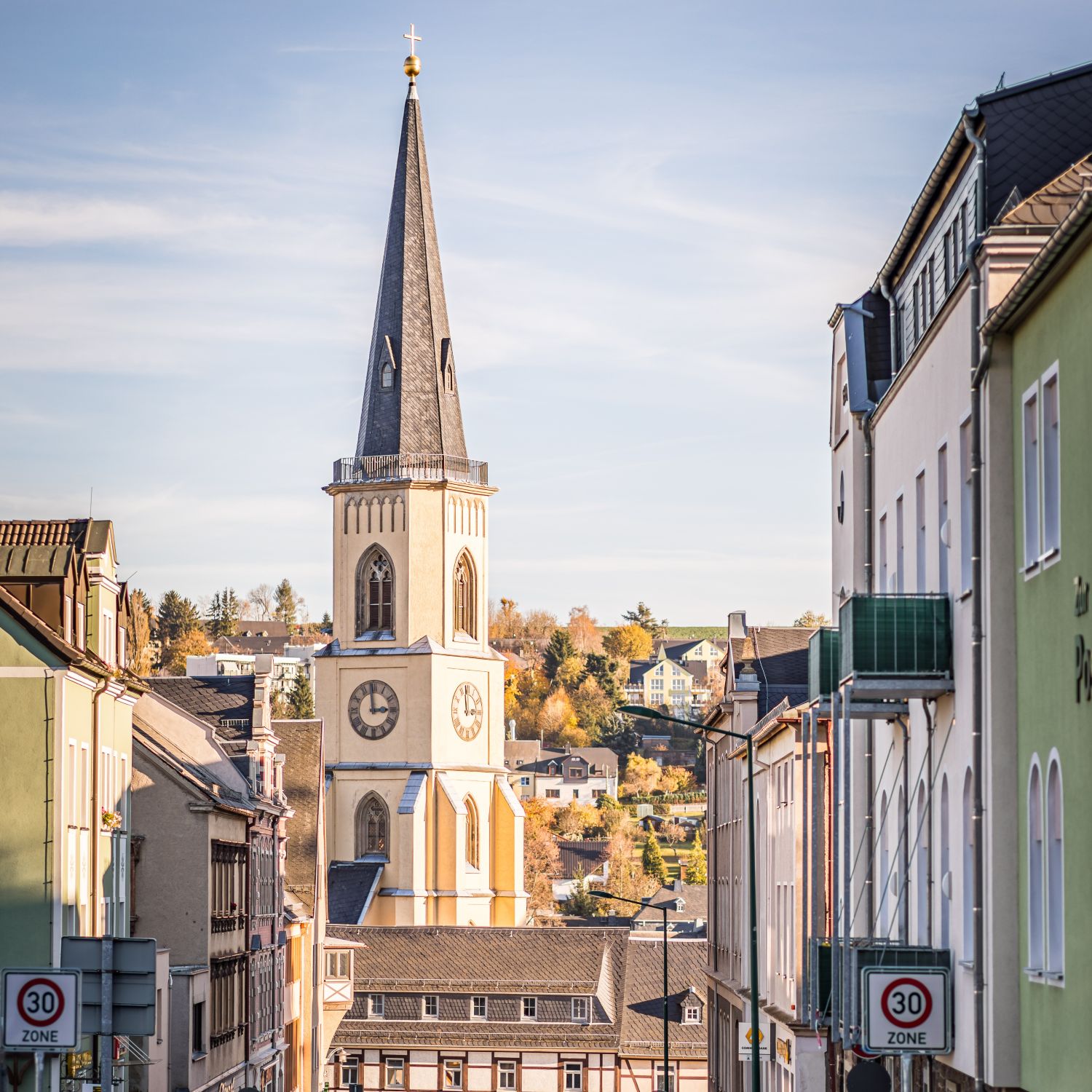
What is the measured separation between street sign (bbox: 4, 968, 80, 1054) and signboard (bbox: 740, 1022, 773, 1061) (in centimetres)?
2326

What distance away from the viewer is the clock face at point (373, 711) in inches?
4048

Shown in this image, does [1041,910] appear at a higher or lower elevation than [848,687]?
lower

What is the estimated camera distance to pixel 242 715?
5959 centimetres

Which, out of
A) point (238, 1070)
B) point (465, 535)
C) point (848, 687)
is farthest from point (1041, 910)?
point (465, 535)

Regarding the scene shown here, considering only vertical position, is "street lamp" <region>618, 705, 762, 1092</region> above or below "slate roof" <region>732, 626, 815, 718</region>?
below

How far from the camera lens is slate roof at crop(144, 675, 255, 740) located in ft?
195

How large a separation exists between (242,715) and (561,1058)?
26264 mm

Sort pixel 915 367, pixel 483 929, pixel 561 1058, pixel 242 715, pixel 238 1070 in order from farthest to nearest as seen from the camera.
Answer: pixel 483 929
pixel 561 1058
pixel 242 715
pixel 238 1070
pixel 915 367

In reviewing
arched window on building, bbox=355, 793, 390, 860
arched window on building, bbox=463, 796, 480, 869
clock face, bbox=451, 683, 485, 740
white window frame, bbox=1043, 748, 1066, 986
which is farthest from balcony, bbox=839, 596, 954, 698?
clock face, bbox=451, 683, 485, 740

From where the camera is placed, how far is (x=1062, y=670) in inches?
756

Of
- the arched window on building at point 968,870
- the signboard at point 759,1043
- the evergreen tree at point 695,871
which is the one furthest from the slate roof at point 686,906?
the arched window on building at point 968,870

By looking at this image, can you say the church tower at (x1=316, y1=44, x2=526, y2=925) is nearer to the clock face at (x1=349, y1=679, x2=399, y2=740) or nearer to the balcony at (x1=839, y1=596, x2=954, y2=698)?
the clock face at (x1=349, y1=679, x2=399, y2=740)

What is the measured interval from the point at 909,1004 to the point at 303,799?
49.1m

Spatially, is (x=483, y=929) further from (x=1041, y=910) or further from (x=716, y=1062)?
(x=1041, y=910)
